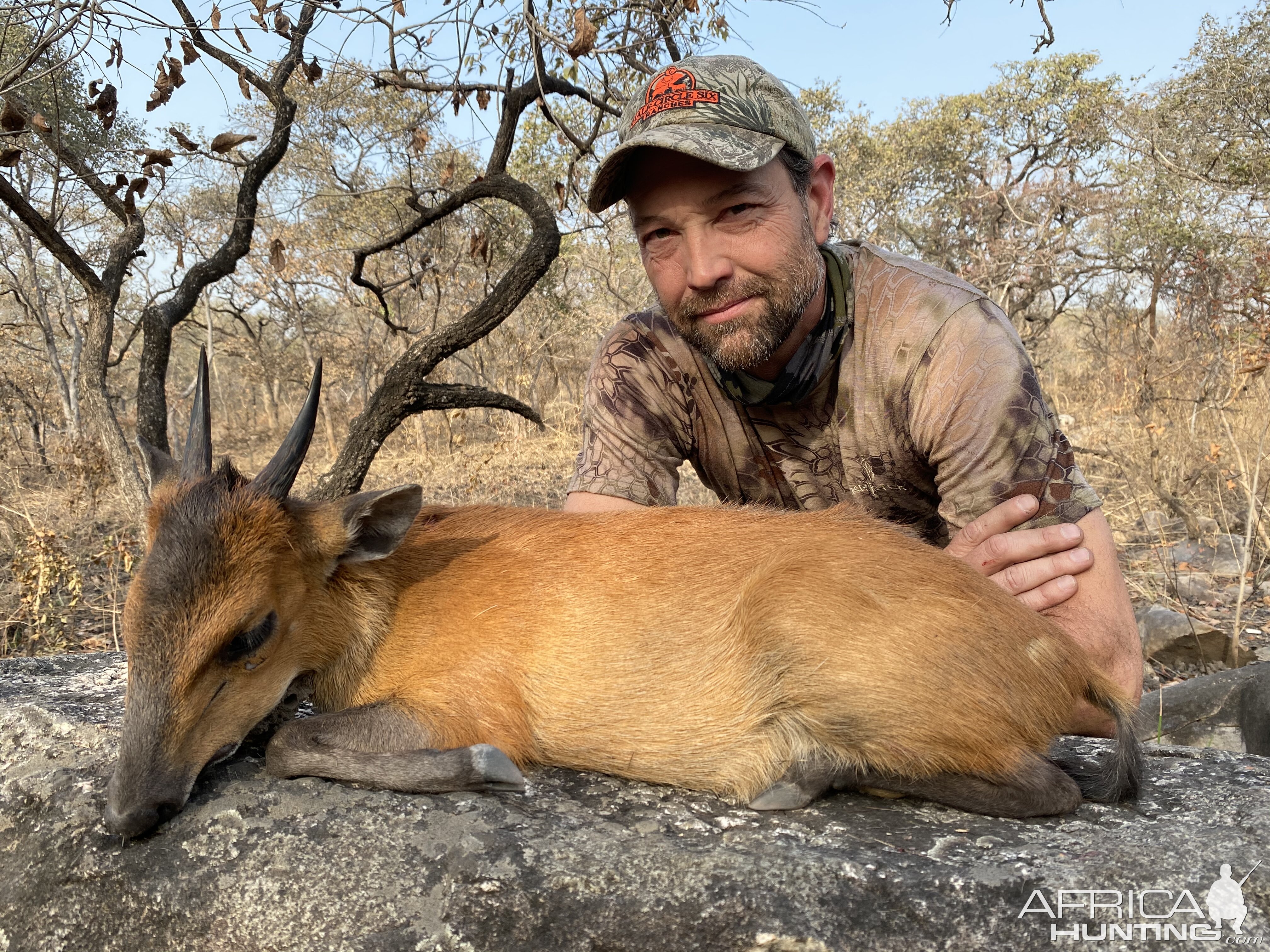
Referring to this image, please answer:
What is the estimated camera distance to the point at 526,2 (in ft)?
17.3

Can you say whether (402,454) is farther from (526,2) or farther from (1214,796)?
(1214,796)

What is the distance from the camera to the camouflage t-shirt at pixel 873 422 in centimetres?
378

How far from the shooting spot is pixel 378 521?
3.05 metres

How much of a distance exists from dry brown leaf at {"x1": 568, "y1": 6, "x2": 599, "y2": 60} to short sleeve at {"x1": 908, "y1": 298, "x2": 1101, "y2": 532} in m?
2.59

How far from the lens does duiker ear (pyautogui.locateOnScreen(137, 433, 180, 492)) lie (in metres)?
3.14

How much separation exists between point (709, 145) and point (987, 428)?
67.7 inches

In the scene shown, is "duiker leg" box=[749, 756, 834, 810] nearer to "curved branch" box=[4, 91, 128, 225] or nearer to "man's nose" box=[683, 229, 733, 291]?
"man's nose" box=[683, 229, 733, 291]

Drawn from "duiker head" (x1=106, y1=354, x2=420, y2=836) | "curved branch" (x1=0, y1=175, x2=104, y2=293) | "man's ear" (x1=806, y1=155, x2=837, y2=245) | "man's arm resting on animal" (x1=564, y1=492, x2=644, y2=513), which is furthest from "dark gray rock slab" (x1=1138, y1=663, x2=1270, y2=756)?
"curved branch" (x1=0, y1=175, x2=104, y2=293)

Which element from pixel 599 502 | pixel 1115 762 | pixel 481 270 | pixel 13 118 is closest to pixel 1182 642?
pixel 1115 762

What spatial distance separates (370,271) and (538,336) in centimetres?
485

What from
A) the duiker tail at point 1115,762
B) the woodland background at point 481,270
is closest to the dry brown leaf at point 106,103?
the woodland background at point 481,270

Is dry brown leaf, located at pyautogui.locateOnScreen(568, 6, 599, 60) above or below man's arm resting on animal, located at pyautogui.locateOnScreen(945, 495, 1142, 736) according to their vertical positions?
above

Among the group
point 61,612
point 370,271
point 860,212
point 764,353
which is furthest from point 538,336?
point 764,353

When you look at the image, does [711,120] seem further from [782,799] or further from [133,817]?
[133,817]
